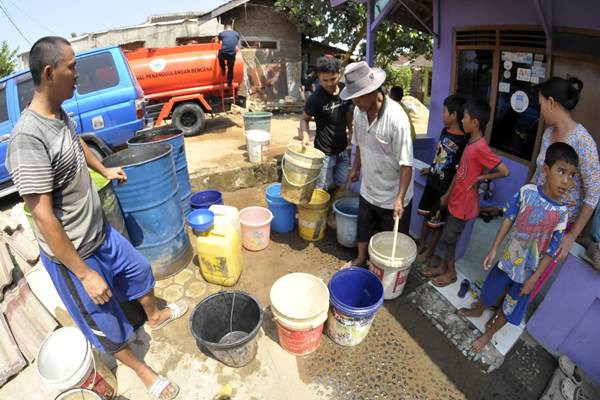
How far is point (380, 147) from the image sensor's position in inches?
114

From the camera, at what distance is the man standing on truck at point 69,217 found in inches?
64.9

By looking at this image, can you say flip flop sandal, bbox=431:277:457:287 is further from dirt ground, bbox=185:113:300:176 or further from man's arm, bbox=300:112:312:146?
dirt ground, bbox=185:113:300:176

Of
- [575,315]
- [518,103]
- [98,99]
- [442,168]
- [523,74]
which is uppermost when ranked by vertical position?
[523,74]

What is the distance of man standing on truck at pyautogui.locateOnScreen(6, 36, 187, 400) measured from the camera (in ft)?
5.41

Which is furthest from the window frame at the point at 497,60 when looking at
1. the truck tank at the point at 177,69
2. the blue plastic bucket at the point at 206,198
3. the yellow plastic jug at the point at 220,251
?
the truck tank at the point at 177,69

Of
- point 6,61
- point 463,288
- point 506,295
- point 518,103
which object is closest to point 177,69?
point 518,103

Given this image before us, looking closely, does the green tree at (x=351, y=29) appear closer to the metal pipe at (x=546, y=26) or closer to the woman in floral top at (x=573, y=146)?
the metal pipe at (x=546, y=26)

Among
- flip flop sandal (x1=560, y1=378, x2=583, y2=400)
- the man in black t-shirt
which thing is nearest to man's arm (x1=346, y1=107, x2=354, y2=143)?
the man in black t-shirt

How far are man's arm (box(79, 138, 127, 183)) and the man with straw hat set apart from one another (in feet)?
6.66

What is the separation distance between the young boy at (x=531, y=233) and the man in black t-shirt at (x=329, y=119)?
2.10 meters

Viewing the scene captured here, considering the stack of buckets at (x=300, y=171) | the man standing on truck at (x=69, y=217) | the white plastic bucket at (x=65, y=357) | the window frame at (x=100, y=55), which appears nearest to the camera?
the man standing on truck at (x=69, y=217)

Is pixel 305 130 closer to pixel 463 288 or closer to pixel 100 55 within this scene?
pixel 463 288

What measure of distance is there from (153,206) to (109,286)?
1.11 m

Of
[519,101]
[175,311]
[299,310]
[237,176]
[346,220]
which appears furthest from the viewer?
[237,176]
